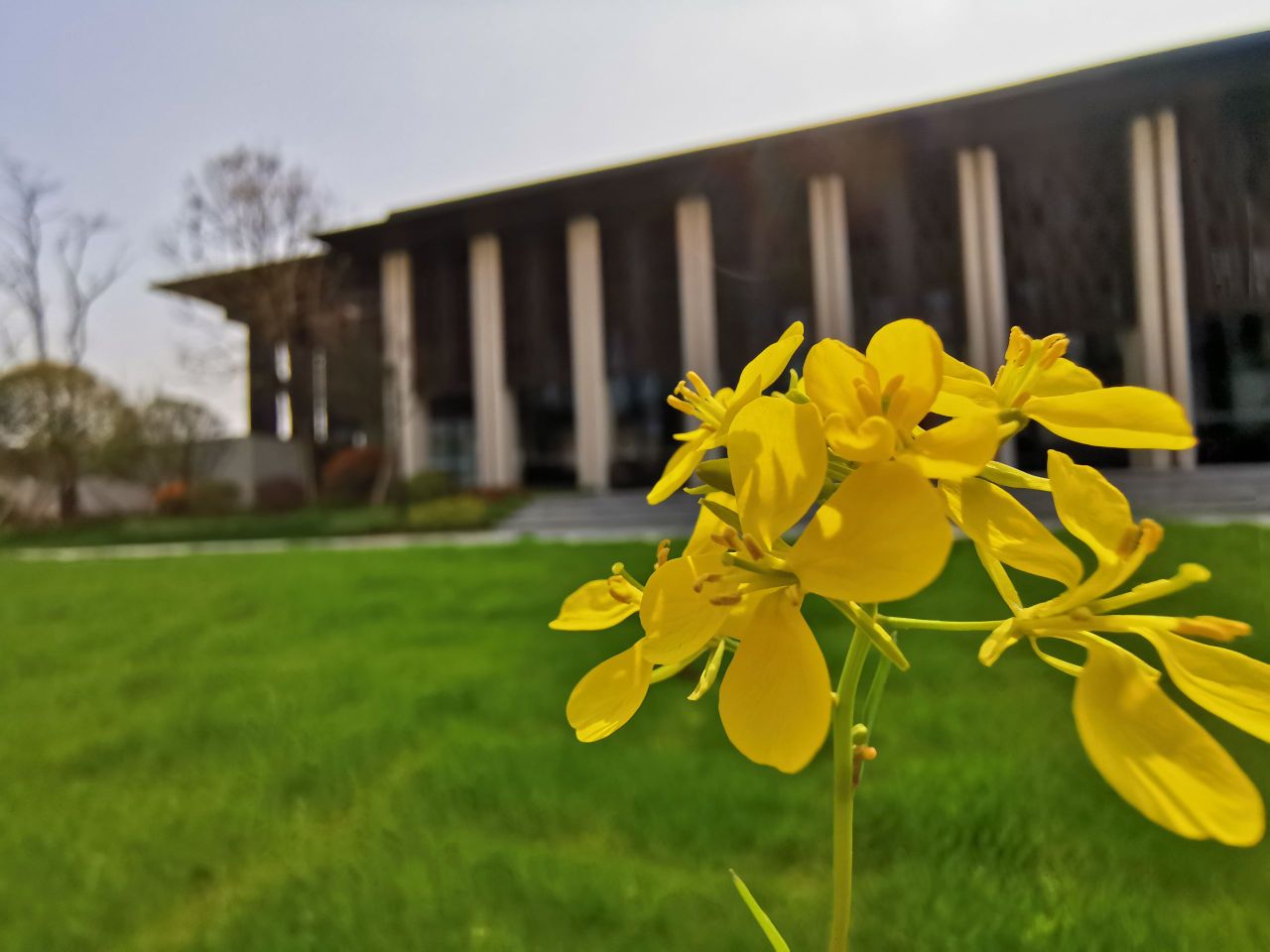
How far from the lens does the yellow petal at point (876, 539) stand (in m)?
0.26

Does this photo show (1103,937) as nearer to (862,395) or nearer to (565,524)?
(862,395)

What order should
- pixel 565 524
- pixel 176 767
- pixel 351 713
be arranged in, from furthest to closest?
1. pixel 565 524
2. pixel 351 713
3. pixel 176 767

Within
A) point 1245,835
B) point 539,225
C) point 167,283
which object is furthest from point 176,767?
point 167,283

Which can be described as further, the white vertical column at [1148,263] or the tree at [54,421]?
the tree at [54,421]

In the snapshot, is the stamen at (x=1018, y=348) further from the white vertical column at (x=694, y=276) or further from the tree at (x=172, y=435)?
the tree at (x=172, y=435)

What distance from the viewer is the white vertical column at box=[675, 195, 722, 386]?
6.35 m

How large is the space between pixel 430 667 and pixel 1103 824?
1881mm

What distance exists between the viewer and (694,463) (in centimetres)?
37

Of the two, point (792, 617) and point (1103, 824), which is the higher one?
point (792, 617)

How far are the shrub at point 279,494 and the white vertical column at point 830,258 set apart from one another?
9619 mm

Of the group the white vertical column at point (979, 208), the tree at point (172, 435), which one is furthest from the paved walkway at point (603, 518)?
the tree at point (172, 435)

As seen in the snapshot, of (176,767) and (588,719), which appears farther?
(176,767)

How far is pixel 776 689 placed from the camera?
0.93ft

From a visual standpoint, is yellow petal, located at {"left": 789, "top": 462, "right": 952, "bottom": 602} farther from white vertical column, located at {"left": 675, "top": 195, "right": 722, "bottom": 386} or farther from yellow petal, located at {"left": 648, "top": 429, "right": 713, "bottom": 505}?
white vertical column, located at {"left": 675, "top": 195, "right": 722, "bottom": 386}
